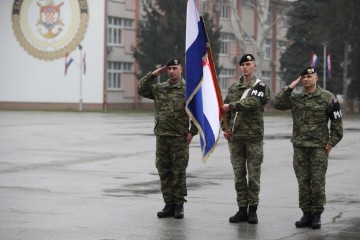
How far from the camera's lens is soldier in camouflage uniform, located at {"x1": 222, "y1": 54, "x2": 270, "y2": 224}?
11.1 m

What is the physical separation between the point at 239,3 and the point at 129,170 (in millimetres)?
67695

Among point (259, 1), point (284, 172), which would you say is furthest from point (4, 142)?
point (259, 1)

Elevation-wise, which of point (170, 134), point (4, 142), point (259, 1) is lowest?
point (4, 142)

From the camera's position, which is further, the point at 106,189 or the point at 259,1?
the point at 259,1

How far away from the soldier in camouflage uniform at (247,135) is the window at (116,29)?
2371 inches

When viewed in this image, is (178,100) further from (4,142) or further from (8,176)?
(4,142)

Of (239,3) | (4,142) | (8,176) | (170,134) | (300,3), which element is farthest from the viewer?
(239,3)

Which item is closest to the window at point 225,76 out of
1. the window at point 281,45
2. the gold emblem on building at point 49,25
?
the window at point 281,45

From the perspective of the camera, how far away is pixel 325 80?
220 feet

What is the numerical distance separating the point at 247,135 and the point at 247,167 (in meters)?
0.39

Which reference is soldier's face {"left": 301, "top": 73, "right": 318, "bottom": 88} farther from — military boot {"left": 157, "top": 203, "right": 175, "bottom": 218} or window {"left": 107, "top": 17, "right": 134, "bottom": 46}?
window {"left": 107, "top": 17, "right": 134, "bottom": 46}

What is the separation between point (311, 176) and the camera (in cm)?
1091

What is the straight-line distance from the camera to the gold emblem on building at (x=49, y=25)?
2763 inches

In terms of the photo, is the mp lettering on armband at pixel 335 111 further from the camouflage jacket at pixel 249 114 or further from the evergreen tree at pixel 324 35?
the evergreen tree at pixel 324 35
